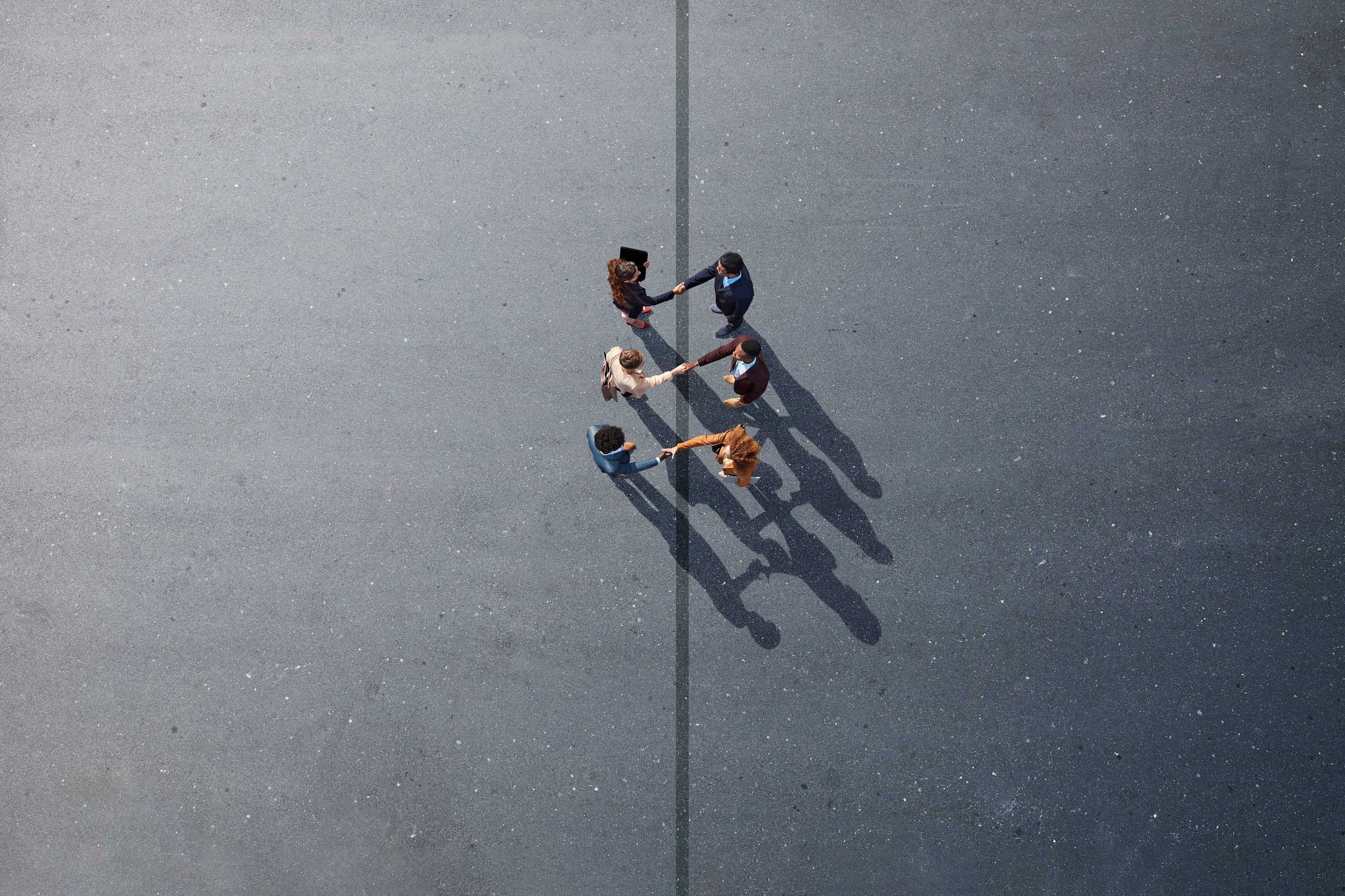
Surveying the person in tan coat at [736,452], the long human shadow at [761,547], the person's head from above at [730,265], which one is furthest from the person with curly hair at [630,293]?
the person in tan coat at [736,452]

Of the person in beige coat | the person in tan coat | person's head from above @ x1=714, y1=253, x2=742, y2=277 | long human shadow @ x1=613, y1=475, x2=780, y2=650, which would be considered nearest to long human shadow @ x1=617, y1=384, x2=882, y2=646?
long human shadow @ x1=613, y1=475, x2=780, y2=650

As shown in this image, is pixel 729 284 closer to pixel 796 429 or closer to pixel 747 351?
pixel 747 351

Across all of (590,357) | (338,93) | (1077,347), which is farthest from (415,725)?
(1077,347)

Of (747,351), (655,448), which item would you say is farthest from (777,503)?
(747,351)

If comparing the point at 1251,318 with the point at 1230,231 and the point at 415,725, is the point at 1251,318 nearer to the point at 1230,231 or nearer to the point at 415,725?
the point at 1230,231

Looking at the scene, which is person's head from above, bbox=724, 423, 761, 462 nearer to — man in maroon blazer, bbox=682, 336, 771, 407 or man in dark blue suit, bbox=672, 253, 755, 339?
man in maroon blazer, bbox=682, 336, 771, 407

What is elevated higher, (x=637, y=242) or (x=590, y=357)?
(x=637, y=242)
